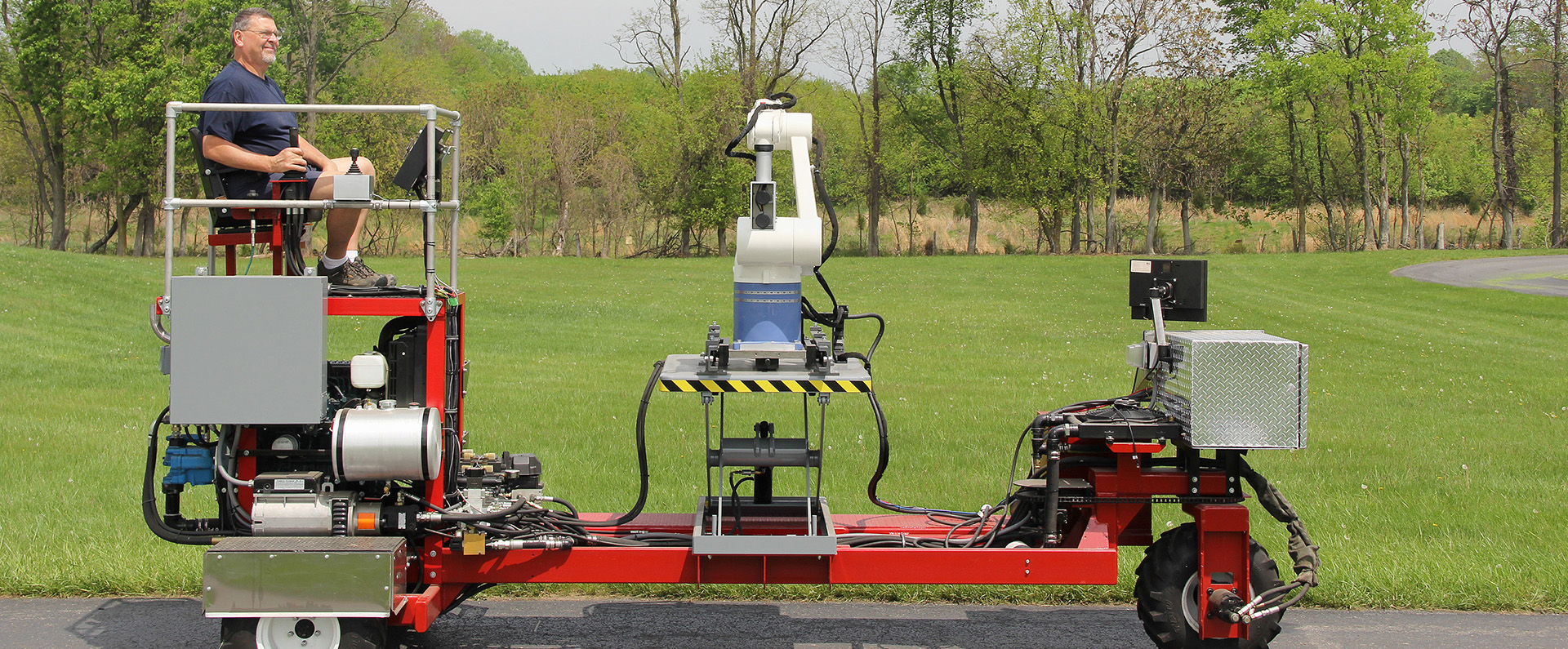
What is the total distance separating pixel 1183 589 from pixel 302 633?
11.3 feet

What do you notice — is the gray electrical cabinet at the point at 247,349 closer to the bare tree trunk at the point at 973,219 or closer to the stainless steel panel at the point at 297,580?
the stainless steel panel at the point at 297,580

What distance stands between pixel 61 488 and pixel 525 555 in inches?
189

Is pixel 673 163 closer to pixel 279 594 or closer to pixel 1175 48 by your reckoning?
pixel 1175 48

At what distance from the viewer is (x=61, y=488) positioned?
24.7 ft

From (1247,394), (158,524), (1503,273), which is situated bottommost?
(158,524)

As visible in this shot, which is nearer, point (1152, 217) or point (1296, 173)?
point (1152, 217)

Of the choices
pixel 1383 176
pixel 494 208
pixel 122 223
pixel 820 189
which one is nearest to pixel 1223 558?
pixel 820 189

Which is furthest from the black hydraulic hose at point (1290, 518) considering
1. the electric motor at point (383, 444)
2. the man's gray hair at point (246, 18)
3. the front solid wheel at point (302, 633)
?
the man's gray hair at point (246, 18)

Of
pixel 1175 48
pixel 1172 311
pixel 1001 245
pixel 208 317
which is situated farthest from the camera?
pixel 1001 245

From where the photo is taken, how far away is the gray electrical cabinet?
410cm

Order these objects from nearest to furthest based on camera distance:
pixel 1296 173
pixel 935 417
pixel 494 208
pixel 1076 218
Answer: pixel 935 417 → pixel 494 208 → pixel 1076 218 → pixel 1296 173

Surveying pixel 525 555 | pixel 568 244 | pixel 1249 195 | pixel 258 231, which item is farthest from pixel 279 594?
pixel 1249 195

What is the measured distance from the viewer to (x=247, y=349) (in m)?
4.13

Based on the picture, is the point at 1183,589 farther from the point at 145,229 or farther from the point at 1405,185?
the point at 1405,185
